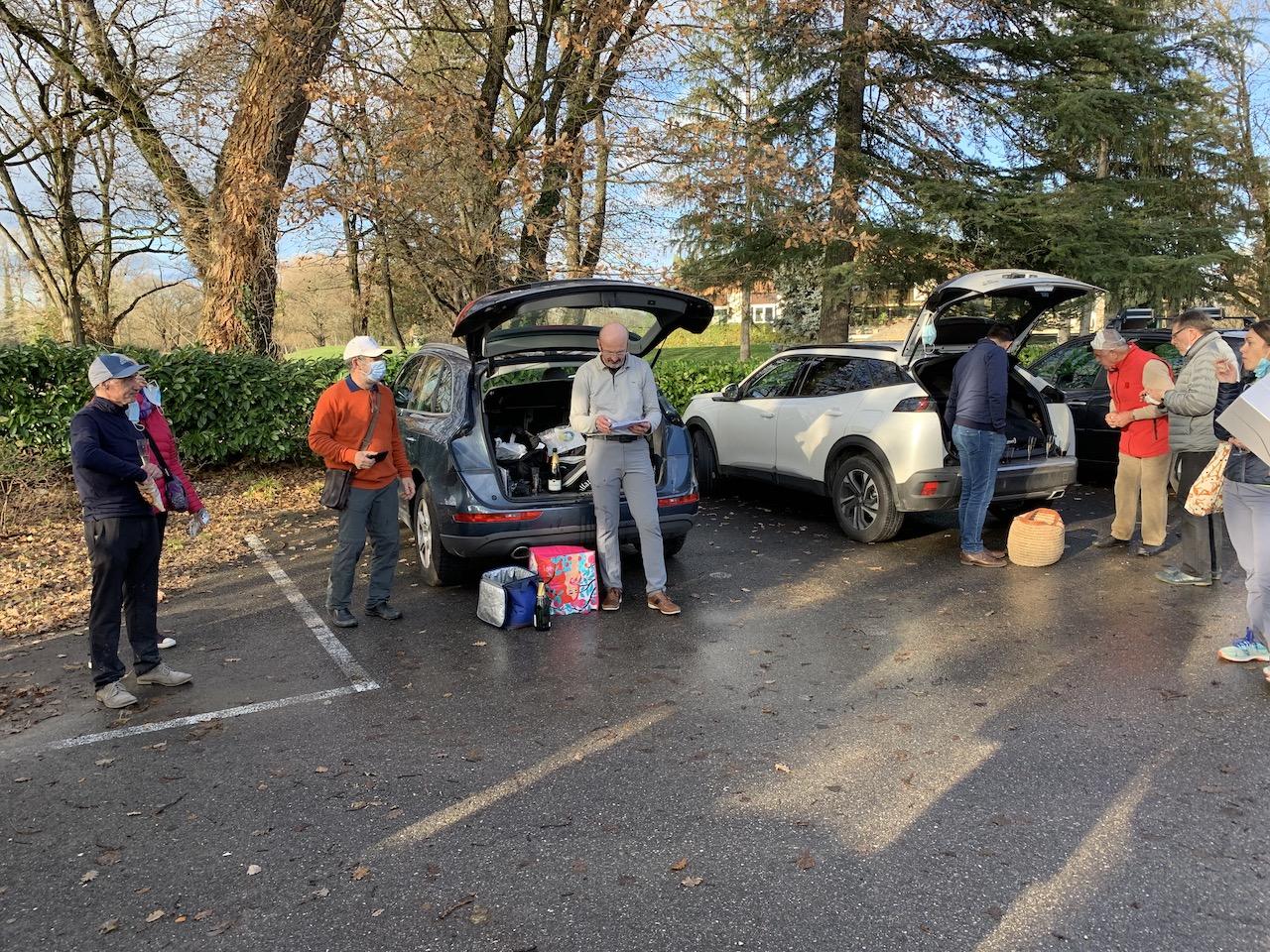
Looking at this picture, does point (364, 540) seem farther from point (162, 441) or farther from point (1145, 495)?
point (1145, 495)

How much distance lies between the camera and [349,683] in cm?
484

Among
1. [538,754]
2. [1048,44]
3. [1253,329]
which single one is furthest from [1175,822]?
[1048,44]

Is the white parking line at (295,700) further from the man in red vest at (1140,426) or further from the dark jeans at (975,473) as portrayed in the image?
the man in red vest at (1140,426)

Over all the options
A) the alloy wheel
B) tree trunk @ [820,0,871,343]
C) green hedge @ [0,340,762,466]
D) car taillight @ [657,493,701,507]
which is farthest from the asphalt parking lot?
tree trunk @ [820,0,871,343]

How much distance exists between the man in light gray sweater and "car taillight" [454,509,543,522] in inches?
177

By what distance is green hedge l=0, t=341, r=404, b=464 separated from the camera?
9039 mm

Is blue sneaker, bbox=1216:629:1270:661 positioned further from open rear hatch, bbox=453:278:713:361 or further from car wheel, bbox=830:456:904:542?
open rear hatch, bbox=453:278:713:361

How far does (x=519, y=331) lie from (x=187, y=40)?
11.9 meters

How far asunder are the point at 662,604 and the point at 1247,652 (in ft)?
11.0

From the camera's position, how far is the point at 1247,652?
4.86 meters

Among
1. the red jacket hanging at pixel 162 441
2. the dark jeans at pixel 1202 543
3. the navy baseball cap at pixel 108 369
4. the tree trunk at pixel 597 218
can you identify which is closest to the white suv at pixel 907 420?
the dark jeans at pixel 1202 543

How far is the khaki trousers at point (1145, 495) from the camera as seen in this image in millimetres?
7000

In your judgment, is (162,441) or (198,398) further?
(198,398)

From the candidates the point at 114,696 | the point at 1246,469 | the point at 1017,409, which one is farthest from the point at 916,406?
the point at 114,696
